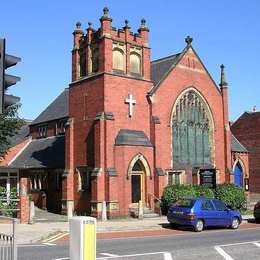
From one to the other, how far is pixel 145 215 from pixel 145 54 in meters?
10.1

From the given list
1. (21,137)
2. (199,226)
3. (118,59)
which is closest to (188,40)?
(118,59)

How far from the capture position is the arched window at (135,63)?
104 feet

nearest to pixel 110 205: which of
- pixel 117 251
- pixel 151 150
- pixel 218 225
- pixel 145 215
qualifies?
pixel 145 215

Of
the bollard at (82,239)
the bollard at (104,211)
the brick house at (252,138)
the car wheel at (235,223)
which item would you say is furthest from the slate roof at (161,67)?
the bollard at (82,239)

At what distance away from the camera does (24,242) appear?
1789cm

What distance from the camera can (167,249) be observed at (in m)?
15.6

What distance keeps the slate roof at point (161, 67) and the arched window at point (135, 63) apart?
5.45 feet

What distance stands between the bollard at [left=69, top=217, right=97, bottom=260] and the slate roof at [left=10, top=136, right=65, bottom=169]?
2846 cm

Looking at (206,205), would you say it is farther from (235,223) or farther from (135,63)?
(135,63)

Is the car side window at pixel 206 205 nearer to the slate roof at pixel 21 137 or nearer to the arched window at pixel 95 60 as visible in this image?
the arched window at pixel 95 60

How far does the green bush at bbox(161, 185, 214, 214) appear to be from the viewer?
30102 mm

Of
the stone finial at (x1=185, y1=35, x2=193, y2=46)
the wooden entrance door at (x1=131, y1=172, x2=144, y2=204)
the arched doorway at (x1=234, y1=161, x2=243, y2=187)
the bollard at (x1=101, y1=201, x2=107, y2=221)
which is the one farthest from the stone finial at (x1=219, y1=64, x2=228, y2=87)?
the bollard at (x1=101, y1=201, x2=107, y2=221)

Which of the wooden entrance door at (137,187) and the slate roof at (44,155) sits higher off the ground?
the slate roof at (44,155)

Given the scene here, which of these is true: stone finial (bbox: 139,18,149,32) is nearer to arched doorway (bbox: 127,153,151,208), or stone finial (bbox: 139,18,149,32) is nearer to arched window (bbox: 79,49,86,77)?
arched window (bbox: 79,49,86,77)
